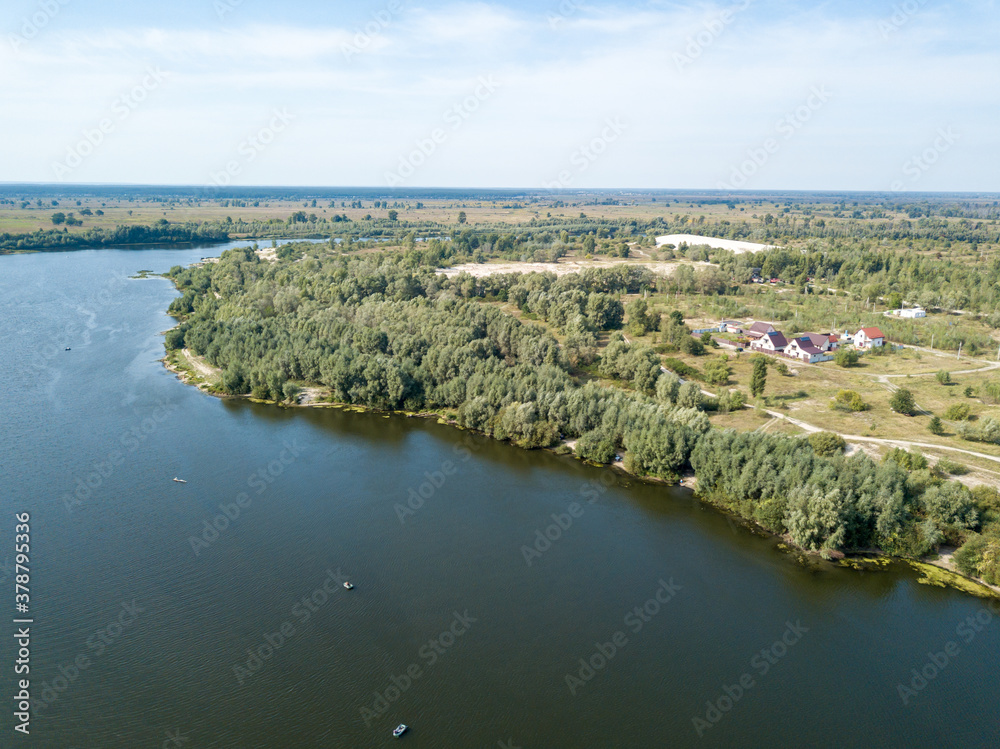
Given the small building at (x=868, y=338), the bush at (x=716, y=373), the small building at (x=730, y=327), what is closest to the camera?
the bush at (x=716, y=373)

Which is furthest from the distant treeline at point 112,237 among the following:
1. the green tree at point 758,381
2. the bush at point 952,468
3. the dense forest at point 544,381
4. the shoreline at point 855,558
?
the bush at point 952,468

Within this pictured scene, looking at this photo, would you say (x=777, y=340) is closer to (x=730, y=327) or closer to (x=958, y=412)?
(x=730, y=327)

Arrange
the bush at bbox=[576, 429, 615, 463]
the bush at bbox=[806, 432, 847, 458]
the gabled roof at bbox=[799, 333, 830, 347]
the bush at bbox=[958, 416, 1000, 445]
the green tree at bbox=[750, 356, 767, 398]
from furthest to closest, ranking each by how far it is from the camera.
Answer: the gabled roof at bbox=[799, 333, 830, 347], the green tree at bbox=[750, 356, 767, 398], the bush at bbox=[576, 429, 615, 463], the bush at bbox=[958, 416, 1000, 445], the bush at bbox=[806, 432, 847, 458]

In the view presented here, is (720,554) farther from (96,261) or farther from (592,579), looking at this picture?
(96,261)

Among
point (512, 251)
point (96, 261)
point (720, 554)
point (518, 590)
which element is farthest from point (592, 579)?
point (96, 261)

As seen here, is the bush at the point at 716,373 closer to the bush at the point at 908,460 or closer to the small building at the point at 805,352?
the small building at the point at 805,352

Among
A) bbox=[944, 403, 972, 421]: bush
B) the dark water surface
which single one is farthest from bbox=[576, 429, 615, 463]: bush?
bbox=[944, 403, 972, 421]: bush

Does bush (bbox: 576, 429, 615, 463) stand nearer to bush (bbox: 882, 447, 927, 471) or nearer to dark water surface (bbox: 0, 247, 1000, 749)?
dark water surface (bbox: 0, 247, 1000, 749)
